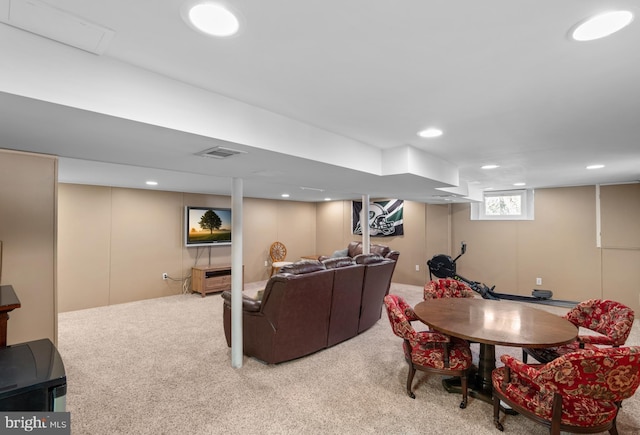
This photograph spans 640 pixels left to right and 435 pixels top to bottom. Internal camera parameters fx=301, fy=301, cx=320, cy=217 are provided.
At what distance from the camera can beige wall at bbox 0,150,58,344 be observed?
2201 millimetres

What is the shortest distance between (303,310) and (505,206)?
5659 millimetres

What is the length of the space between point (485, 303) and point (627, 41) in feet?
8.73

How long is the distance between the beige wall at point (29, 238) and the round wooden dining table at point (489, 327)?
3.12 metres

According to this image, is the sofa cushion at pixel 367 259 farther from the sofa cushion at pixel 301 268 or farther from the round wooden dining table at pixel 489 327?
the round wooden dining table at pixel 489 327

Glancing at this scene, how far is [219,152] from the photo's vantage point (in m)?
2.15

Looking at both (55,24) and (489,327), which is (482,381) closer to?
(489,327)

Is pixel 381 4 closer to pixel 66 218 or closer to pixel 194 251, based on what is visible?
pixel 66 218

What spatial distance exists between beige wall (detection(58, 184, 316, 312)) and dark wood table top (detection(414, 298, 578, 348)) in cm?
537

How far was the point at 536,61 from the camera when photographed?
1444mm

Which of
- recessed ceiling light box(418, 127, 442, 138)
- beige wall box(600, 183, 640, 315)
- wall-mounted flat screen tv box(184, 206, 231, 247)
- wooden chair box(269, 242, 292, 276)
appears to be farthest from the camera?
wooden chair box(269, 242, 292, 276)

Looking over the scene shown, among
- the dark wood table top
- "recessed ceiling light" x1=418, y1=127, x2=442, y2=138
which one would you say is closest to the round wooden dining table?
the dark wood table top

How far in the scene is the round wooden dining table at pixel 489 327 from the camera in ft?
7.41

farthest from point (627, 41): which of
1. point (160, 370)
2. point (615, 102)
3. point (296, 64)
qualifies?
point (160, 370)

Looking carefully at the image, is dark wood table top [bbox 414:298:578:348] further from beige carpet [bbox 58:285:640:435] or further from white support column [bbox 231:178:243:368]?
white support column [bbox 231:178:243:368]
